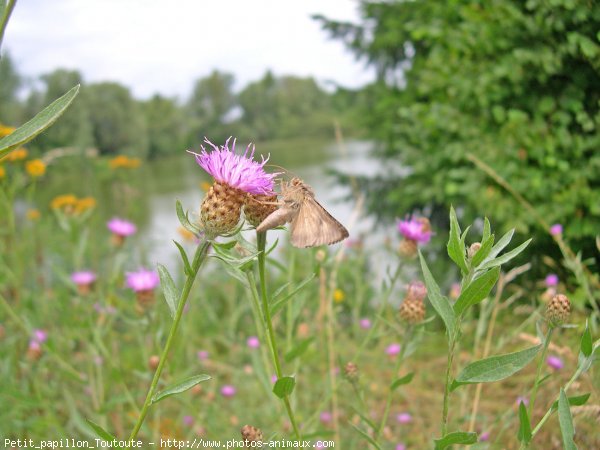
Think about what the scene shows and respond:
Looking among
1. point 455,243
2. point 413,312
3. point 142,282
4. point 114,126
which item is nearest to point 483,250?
point 455,243

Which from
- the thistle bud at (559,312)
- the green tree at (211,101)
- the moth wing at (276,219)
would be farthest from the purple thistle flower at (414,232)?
the green tree at (211,101)

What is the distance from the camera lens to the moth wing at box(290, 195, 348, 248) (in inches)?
36.9

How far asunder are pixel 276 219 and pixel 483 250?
315 millimetres

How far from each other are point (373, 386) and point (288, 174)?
1.80 m

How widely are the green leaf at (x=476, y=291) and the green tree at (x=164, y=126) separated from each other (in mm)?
26472

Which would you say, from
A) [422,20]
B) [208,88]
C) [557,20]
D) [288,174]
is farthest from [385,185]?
[208,88]

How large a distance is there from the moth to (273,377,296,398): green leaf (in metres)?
0.23

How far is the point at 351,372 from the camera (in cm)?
123

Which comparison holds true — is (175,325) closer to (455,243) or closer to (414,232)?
(455,243)

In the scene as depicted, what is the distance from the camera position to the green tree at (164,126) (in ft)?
94.5

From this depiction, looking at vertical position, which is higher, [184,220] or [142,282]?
[184,220]

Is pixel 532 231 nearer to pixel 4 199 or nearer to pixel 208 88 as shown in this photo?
pixel 4 199

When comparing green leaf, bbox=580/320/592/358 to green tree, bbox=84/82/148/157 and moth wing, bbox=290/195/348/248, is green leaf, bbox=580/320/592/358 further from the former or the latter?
green tree, bbox=84/82/148/157

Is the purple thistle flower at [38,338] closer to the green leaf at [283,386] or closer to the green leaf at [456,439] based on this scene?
the green leaf at [283,386]
